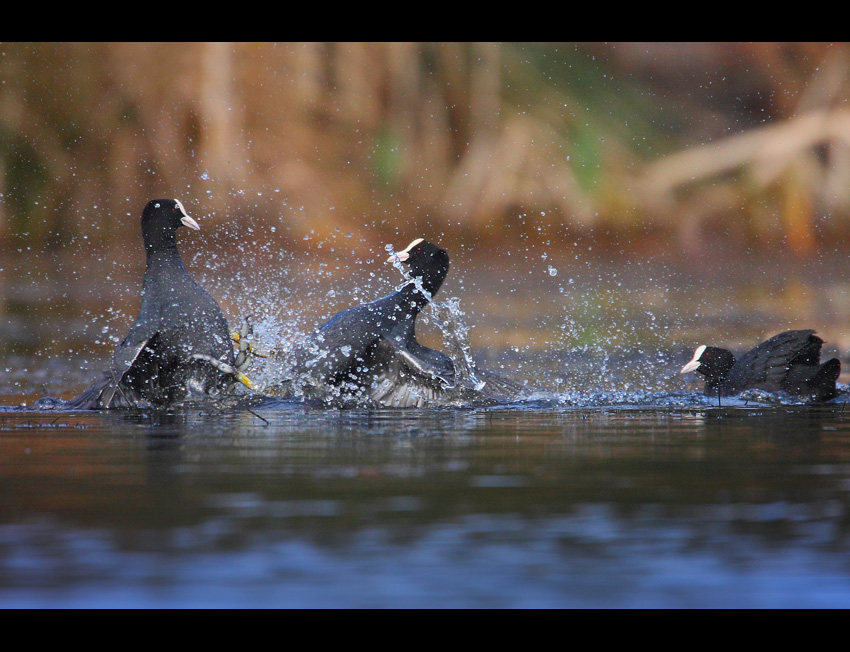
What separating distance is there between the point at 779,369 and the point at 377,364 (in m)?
2.25

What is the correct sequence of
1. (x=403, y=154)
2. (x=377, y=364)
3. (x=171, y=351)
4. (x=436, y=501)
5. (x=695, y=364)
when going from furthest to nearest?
(x=403, y=154) < (x=695, y=364) < (x=377, y=364) < (x=171, y=351) < (x=436, y=501)

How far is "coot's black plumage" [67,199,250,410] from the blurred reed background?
943 cm

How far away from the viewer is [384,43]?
59.3 ft

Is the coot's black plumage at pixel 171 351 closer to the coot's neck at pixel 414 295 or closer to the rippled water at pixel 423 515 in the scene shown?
the rippled water at pixel 423 515

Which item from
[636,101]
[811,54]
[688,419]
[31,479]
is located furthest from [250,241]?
[31,479]

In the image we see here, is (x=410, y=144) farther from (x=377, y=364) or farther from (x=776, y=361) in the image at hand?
(x=377, y=364)

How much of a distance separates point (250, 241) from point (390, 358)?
36.0ft

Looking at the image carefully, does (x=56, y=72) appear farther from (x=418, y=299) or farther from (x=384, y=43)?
(x=418, y=299)

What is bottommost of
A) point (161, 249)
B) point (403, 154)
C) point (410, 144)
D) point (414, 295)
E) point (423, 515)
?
point (423, 515)

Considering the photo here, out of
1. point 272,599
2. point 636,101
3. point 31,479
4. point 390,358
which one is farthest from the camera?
point 636,101

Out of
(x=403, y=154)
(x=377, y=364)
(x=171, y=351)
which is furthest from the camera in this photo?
(x=403, y=154)

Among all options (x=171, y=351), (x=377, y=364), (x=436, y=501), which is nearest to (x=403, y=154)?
(x=377, y=364)

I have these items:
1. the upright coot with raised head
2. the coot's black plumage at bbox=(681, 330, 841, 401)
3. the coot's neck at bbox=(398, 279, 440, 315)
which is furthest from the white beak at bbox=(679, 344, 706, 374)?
the coot's neck at bbox=(398, 279, 440, 315)

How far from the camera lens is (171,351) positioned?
Answer: 5.98 m
